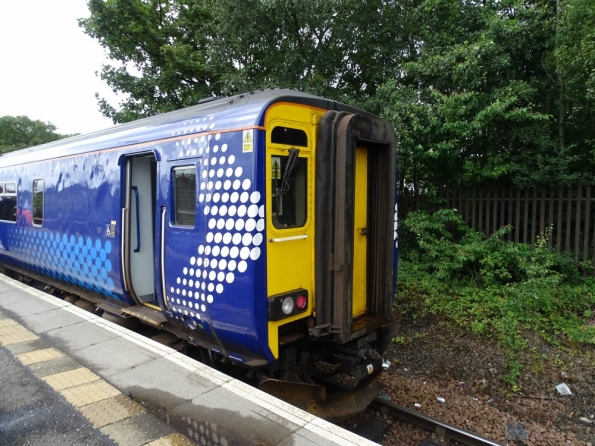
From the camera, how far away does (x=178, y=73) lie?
11406 mm

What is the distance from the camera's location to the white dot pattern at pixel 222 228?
127 inches

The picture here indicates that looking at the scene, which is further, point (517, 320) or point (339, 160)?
point (517, 320)

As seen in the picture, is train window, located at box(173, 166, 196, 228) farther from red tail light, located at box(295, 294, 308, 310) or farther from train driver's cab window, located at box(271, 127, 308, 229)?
red tail light, located at box(295, 294, 308, 310)

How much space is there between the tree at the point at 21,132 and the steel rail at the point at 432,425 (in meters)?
41.7

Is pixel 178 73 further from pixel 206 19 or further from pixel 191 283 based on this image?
pixel 191 283

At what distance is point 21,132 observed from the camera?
38719mm

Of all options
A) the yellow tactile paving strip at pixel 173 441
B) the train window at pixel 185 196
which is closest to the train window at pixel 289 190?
the train window at pixel 185 196

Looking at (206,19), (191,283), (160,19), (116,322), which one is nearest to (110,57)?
(160,19)

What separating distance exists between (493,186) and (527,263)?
1.76 meters

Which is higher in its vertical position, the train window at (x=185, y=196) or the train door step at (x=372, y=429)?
the train window at (x=185, y=196)

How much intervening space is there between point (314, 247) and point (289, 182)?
64 cm

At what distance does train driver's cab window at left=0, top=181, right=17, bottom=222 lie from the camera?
7.82 meters

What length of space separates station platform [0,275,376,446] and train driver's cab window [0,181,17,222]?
414 centimetres

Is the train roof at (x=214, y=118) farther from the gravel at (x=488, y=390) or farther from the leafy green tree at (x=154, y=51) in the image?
the leafy green tree at (x=154, y=51)
